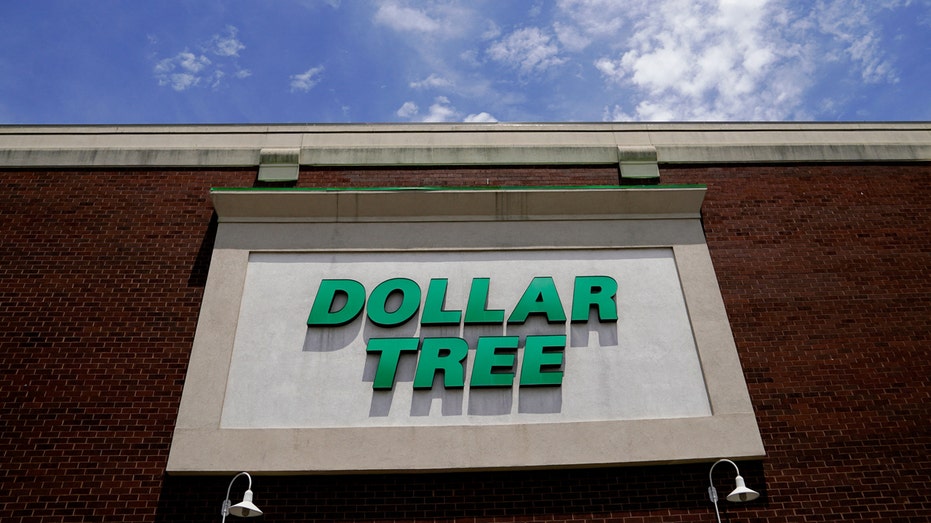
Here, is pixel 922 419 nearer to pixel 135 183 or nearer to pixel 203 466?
pixel 203 466

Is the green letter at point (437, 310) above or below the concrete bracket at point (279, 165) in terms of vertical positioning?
below

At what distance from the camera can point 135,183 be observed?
11422 mm

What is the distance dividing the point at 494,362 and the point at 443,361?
30.2 inches

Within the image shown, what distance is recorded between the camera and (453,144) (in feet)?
39.5

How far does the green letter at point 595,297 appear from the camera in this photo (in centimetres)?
1014

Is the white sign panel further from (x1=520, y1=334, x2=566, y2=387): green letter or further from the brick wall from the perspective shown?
the brick wall

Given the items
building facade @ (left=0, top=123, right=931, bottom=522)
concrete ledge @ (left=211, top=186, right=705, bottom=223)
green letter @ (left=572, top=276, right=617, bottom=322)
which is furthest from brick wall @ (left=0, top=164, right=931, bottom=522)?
green letter @ (left=572, top=276, right=617, bottom=322)

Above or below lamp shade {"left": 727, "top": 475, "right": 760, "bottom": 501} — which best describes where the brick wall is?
above

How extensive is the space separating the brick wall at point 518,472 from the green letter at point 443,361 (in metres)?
1.34

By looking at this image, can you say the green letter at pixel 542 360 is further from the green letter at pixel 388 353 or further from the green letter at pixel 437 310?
the green letter at pixel 388 353

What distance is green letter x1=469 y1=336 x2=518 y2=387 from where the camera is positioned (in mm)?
9531

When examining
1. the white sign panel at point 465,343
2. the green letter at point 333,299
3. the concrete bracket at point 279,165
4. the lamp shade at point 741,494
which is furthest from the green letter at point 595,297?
the concrete bracket at point 279,165

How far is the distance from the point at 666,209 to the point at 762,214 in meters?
1.80

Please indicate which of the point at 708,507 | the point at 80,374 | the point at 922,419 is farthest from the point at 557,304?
the point at 80,374
